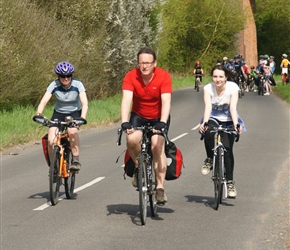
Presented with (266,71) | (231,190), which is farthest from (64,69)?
(266,71)

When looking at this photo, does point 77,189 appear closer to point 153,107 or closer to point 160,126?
point 153,107

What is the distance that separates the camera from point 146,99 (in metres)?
10.0

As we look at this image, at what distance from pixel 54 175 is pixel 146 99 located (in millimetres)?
2087

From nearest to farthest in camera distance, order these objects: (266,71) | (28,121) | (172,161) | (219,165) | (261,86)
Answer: (172,161)
(219,165)
(28,121)
(266,71)
(261,86)

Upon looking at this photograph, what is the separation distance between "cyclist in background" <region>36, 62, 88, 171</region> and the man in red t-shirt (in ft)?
5.83

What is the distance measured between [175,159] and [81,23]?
83.8 ft

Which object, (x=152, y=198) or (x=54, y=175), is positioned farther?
(x=54, y=175)

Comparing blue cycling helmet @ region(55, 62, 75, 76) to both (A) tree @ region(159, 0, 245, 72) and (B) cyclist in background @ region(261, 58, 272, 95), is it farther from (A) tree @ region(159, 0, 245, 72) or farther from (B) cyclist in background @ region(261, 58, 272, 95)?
(A) tree @ region(159, 0, 245, 72)

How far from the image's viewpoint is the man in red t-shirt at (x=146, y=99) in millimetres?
9867

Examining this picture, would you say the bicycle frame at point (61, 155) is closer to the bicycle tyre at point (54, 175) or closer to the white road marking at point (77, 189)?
the bicycle tyre at point (54, 175)

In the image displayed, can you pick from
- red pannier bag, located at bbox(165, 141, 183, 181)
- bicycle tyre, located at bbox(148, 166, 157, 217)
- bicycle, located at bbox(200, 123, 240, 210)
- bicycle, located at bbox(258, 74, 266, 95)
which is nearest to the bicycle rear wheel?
bicycle, located at bbox(200, 123, 240, 210)

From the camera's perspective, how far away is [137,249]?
27.8 ft

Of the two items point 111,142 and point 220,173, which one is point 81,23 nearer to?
point 111,142

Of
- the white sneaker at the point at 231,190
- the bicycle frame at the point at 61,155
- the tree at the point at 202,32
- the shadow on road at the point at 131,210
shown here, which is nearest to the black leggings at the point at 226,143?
the white sneaker at the point at 231,190
